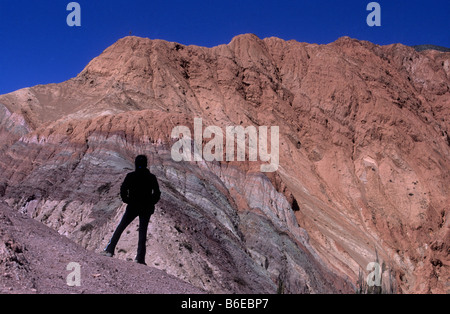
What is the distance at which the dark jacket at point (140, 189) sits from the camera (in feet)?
24.3

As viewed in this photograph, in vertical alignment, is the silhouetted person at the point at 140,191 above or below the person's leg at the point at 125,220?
above

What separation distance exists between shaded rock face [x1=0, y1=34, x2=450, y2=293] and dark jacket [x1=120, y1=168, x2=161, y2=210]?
104 inches

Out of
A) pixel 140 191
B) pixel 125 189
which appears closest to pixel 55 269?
pixel 125 189

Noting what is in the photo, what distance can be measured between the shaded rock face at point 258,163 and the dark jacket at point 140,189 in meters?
2.63

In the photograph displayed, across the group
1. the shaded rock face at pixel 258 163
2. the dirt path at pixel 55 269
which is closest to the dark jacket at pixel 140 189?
the dirt path at pixel 55 269

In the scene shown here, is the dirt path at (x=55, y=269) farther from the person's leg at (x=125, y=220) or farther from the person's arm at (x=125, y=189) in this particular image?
the person's arm at (x=125, y=189)

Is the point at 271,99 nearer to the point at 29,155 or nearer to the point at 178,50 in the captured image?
the point at 178,50

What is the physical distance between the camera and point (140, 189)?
7.47 metres

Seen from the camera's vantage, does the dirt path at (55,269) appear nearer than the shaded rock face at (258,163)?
Yes

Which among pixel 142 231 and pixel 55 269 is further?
pixel 142 231

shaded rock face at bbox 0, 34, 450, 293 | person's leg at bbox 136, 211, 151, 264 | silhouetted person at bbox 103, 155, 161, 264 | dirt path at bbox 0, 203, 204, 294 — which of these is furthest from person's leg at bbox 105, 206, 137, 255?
shaded rock face at bbox 0, 34, 450, 293

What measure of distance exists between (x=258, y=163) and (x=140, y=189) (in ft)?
A: 79.4

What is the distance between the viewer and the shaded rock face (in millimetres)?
20453

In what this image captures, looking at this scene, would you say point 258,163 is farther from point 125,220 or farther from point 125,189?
point 125,189
